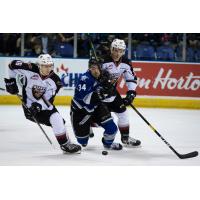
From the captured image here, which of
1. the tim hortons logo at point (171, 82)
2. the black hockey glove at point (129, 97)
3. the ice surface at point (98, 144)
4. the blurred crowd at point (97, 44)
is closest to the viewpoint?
the ice surface at point (98, 144)

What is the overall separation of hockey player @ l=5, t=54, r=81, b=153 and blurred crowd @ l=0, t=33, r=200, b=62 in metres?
0.40

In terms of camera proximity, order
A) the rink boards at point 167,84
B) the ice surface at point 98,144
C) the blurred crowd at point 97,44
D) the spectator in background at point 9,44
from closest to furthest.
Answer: the ice surface at point 98,144 → the blurred crowd at point 97,44 → the spectator in background at point 9,44 → the rink boards at point 167,84

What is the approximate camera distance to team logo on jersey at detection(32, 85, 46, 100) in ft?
13.1

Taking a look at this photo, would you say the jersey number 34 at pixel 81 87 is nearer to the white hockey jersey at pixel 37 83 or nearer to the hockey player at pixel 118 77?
the white hockey jersey at pixel 37 83

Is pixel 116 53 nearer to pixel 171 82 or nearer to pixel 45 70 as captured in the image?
pixel 45 70

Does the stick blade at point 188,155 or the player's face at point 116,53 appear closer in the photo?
the stick blade at point 188,155

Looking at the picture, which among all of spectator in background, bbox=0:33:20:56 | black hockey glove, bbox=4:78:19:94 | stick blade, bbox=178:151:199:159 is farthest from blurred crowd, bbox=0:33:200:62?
stick blade, bbox=178:151:199:159

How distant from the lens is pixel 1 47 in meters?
4.95

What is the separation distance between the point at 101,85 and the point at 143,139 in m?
0.71

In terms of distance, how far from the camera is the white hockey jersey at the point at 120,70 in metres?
4.21

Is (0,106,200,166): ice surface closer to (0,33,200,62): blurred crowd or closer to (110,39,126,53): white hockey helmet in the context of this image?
(0,33,200,62): blurred crowd

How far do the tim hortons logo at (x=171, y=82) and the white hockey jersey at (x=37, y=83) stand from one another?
1.99 m

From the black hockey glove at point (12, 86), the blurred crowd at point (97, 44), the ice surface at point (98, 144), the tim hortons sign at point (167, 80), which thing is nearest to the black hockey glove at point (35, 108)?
the black hockey glove at point (12, 86)
